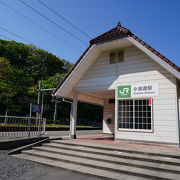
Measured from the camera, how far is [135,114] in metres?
9.09

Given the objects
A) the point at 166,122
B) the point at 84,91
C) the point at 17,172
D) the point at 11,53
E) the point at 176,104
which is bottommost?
the point at 17,172

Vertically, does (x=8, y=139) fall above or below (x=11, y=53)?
below

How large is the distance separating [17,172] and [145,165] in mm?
4195

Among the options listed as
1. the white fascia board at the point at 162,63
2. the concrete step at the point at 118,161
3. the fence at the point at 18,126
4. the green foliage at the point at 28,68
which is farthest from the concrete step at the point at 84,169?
the green foliage at the point at 28,68

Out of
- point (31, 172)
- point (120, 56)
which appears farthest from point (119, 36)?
point (31, 172)

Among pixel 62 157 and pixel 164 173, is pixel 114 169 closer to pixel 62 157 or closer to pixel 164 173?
pixel 164 173

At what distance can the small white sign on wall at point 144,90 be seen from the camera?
864 cm

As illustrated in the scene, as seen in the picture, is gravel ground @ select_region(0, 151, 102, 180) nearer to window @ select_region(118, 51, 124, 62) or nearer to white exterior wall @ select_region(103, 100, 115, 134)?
window @ select_region(118, 51, 124, 62)

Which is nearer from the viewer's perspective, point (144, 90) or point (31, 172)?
point (31, 172)

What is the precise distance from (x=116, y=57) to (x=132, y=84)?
2.02 m

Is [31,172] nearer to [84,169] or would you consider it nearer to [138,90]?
[84,169]

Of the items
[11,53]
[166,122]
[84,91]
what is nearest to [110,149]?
[166,122]

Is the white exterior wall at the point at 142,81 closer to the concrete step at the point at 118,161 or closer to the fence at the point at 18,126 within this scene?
the concrete step at the point at 118,161

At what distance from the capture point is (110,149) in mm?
7051
